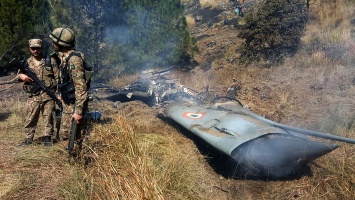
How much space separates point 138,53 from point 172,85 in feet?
12.2

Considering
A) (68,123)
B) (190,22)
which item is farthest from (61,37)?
(190,22)

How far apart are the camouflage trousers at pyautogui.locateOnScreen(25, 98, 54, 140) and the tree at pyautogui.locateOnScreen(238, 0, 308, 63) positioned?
796 cm

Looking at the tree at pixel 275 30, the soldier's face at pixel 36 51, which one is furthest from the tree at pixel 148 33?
the soldier's face at pixel 36 51

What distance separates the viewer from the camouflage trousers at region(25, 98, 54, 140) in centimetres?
471

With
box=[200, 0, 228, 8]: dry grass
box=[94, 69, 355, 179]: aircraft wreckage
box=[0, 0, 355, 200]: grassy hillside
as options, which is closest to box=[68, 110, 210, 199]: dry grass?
box=[0, 0, 355, 200]: grassy hillside

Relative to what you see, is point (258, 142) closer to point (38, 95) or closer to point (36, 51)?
point (38, 95)

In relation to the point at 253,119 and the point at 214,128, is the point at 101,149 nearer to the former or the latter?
the point at 214,128

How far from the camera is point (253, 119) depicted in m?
4.91

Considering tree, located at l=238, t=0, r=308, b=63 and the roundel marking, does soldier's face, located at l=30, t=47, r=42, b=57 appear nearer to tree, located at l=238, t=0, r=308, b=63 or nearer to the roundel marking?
the roundel marking

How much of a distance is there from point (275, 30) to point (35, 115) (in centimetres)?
913

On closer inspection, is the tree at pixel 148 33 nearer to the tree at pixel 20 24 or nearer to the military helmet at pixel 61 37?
the tree at pixel 20 24

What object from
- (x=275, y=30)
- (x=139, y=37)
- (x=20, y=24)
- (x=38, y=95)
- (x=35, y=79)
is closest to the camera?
(x=35, y=79)

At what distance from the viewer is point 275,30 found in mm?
11164

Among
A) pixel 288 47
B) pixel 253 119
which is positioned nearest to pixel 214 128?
pixel 253 119
